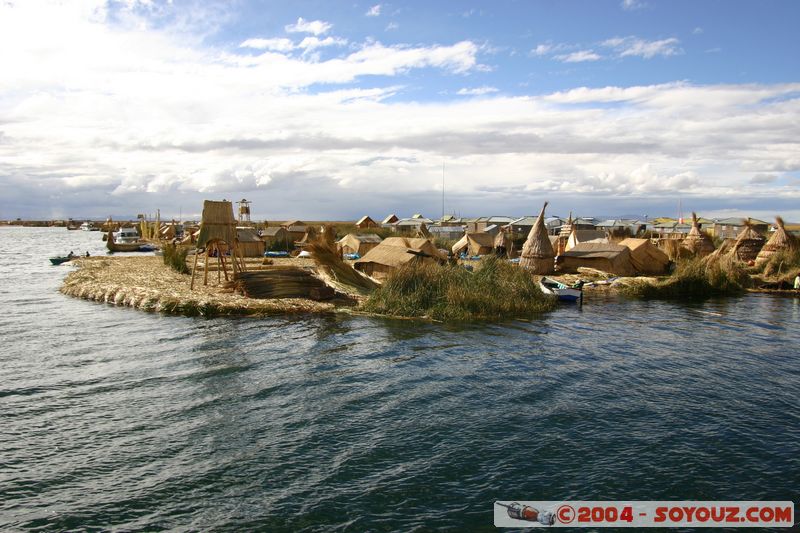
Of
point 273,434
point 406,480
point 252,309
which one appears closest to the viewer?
point 406,480

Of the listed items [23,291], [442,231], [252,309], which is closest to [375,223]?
[442,231]

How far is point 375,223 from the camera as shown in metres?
82.5

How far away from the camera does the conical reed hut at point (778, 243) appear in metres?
35.3

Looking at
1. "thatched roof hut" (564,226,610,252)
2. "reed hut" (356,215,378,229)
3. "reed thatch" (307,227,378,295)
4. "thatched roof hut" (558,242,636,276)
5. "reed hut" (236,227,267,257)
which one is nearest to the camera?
"reed thatch" (307,227,378,295)

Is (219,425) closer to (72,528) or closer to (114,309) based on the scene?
(72,528)

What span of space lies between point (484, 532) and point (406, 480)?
1.49 meters

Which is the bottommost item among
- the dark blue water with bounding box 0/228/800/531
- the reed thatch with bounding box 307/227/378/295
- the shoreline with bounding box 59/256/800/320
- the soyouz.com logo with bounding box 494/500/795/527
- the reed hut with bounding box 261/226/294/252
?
the soyouz.com logo with bounding box 494/500/795/527

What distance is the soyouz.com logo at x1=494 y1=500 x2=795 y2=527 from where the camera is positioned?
7199 mm

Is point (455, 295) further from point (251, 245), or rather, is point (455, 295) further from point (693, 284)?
point (251, 245)

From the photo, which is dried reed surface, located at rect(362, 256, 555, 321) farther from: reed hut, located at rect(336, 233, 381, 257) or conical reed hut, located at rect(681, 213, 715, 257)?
conical reed hut, located at rect(681, 213, 715, 257)

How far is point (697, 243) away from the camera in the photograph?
3900 centimetres

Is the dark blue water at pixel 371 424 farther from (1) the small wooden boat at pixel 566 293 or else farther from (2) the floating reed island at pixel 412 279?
(1) the small wooden boat at pixel 566 293

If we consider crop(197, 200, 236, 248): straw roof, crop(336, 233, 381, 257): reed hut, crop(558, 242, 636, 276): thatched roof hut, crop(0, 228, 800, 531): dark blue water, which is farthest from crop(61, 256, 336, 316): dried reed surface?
crop(558, 242, 636, 276): thatched roof hut

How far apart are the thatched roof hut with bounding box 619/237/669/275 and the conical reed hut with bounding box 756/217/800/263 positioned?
7.05 meters
